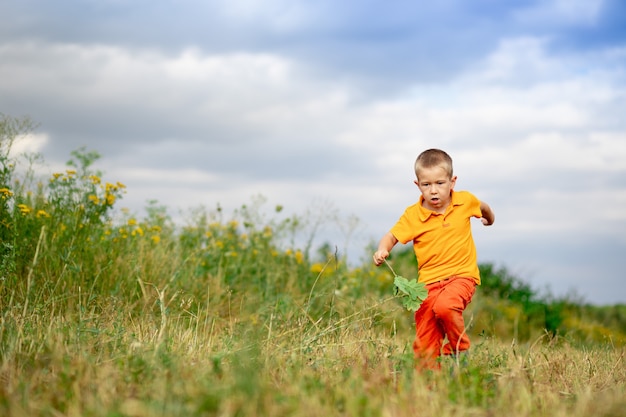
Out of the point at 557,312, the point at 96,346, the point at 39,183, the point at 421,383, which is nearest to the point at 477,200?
the point at 421,383

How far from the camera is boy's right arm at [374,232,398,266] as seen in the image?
16.8ft

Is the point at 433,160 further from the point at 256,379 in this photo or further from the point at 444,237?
the point at 256,379

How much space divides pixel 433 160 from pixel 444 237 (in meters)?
0.60

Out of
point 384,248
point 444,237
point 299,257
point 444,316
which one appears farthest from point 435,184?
point 299,257

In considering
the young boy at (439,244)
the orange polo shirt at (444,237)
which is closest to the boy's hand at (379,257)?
the young boy at (439,244)

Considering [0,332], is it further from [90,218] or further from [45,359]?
[90,218]

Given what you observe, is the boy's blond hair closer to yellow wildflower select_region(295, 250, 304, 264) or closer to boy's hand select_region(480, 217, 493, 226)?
boy's hand select_region(480, 217, 493, 226)

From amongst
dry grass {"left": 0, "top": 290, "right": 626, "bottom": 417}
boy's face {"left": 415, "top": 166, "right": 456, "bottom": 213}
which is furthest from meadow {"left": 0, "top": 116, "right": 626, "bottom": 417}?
boy's face {"left": 415, "top": 166, "right": 456, "bottom": 213}

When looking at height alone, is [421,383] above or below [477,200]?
below

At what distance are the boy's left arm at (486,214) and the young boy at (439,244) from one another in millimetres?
127

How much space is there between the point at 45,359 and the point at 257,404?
149cm

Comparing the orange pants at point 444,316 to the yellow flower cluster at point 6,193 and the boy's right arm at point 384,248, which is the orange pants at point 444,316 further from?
the yellow flower cluster at point 6,193

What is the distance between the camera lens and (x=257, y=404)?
296 cm

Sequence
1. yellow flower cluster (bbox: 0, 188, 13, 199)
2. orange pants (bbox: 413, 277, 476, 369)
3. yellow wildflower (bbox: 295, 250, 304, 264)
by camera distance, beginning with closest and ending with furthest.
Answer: orange pants (bbox: 413, 277, 476, 369) < yellow flower cluster (bbox: 0, 188, 13, 199) < yellow wildflower (bbox: 295, 250, 304, 264)
